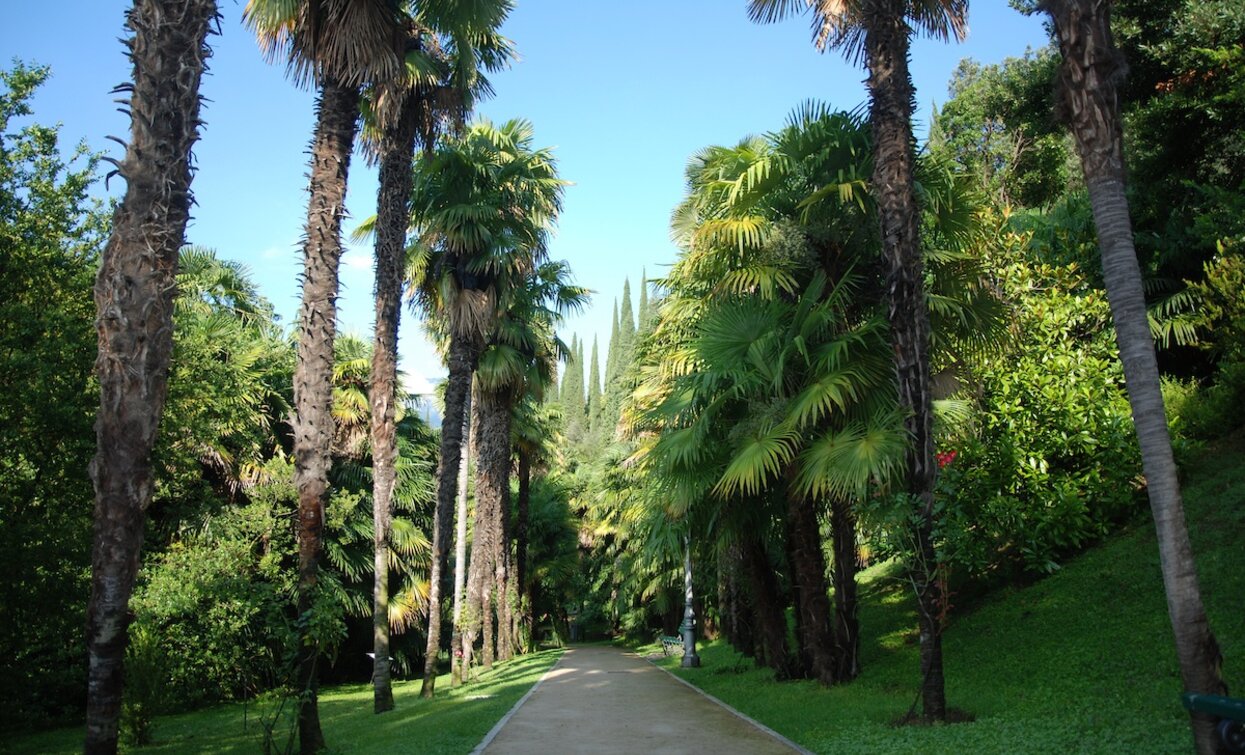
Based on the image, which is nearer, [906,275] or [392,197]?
[906,275]

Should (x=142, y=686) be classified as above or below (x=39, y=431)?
below

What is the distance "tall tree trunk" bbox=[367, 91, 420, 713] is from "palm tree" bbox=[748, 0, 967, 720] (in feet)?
26.4

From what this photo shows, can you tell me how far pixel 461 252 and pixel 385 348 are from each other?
5.71m

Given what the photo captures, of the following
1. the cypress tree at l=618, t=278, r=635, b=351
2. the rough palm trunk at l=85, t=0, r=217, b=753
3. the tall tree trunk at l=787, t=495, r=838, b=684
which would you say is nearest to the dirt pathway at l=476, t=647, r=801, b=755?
the tall tree trunk at l=787, t=495, r=838, b=684

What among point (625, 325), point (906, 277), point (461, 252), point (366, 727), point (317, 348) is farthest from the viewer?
point (625, 325)

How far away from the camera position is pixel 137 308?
6473mm

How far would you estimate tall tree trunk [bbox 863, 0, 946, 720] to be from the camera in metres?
9.27

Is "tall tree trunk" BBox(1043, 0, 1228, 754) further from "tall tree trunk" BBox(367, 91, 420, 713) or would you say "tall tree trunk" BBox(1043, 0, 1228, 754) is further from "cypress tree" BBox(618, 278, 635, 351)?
"cypress tree" BBox(618, 278, 635, 351)

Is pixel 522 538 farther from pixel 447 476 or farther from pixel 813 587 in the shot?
pixel 813 587

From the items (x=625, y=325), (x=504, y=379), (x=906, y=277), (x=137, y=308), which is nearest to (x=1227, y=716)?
(x=906, y=277)

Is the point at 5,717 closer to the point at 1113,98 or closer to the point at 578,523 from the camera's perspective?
the point at 1113,98

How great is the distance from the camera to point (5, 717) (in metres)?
13.5

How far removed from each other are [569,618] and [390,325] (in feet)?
171

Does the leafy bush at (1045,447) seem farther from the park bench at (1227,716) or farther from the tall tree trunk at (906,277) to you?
the park bench at (1227,716)
